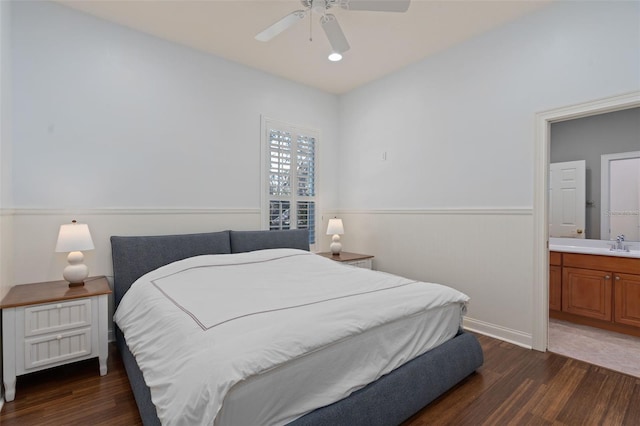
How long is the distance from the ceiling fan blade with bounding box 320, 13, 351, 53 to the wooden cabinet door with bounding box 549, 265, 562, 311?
344cm

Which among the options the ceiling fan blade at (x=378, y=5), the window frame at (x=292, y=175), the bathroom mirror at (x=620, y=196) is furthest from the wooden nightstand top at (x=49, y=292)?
the bathroom mirror at (x=620, y=196)

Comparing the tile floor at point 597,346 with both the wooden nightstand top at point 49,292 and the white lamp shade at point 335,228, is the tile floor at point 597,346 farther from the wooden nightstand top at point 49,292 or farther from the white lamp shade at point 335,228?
the wooden nightstand top at point 49,292

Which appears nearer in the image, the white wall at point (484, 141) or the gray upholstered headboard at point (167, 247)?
the white wall at point (484, 141)

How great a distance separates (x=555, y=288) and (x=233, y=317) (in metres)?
3.84

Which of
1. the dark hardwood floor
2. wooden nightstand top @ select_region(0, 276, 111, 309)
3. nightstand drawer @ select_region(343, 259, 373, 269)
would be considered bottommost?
the dark hardwood floor

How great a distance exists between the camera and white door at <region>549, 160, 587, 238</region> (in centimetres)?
409

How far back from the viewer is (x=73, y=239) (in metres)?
2.51

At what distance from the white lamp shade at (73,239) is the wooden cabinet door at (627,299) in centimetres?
496

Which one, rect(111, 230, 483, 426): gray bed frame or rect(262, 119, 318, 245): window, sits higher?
rect(262, 119, 318, 245): window

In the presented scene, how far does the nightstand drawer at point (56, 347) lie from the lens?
216 cm

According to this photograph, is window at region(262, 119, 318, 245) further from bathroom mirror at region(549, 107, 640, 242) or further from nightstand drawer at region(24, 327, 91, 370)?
bathroom mirror at region(549, 107, 640, 242)

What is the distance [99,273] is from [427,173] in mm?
3597

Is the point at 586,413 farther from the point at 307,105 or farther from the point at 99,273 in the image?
the point at 307,105

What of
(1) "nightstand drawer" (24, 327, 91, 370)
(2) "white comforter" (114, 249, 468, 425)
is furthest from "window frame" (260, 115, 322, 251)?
(1) "nightstand drawer" (24, 327, 91, 370)
